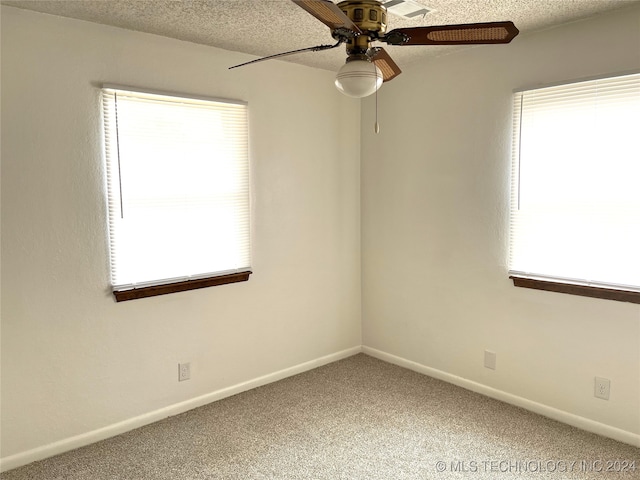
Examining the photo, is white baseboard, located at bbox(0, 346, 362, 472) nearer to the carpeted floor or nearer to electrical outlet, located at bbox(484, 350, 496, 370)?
the carpeted floor

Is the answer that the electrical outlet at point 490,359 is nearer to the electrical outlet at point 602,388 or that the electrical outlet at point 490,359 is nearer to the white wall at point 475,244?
the white wall at point 475,244

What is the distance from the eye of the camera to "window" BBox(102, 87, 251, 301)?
2801mm

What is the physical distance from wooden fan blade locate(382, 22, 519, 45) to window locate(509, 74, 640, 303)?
43.2 inches

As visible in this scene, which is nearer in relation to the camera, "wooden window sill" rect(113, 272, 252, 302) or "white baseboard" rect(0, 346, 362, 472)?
"white baseboard" rect(0, 346, 362, 472)

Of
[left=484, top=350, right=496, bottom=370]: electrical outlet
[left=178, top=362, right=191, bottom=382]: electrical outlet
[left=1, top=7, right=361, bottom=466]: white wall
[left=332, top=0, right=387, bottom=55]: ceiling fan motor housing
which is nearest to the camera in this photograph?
[left=332, top=0, right=387, bottom=55]: ceiling fan motor housing

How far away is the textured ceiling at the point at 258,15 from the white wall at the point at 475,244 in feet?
0.86

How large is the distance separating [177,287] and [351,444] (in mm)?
1424

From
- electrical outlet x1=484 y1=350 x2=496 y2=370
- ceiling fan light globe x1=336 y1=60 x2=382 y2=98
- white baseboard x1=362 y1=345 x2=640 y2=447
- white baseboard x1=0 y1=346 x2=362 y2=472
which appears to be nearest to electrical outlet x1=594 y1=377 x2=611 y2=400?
white baseboard x1=362 y1=345 x2=640 y2=447

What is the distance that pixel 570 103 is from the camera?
2777mm

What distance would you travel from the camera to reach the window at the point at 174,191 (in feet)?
9.19

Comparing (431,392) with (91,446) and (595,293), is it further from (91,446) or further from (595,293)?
(91,446)

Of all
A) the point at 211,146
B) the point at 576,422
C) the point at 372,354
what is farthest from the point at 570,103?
the point at 372,354

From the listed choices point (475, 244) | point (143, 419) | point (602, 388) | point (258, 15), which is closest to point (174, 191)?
point (258, 15)

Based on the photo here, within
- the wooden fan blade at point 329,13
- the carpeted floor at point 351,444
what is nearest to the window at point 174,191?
the carpeted floor at point 351,444
